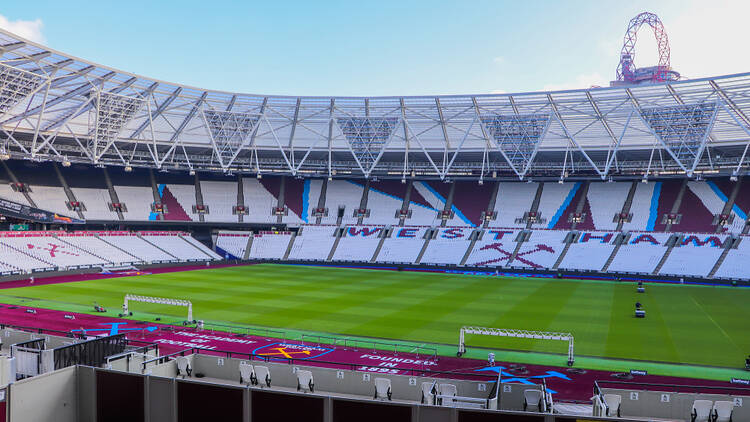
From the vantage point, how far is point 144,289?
39938 millimetres

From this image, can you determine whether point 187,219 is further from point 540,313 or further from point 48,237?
point 540,313

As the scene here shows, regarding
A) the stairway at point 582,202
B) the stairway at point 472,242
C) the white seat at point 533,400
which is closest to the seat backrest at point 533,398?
the white seat at point 533,400

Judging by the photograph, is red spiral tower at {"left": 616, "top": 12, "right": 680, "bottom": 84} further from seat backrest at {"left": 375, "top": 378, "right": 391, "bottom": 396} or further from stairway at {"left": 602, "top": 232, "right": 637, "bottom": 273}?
seat backrest at {"left": 375, "top": 378, "right": 391, "bottom": 396}

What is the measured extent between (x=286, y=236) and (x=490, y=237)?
27620 millimetres

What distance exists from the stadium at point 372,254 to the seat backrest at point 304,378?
0.16 metres

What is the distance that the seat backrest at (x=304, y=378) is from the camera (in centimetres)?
1097

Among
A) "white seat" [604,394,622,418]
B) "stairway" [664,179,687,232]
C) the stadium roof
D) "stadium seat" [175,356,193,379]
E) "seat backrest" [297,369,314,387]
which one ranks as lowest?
"white seat" [604,394,622,418]

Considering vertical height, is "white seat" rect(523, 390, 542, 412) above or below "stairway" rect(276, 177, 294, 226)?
below

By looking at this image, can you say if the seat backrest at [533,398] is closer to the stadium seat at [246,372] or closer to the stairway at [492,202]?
the stadium seat at [246,372]

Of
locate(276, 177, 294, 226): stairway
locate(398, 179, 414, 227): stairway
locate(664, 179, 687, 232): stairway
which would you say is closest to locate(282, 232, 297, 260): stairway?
locate(276, 177, 294, 226): stairway

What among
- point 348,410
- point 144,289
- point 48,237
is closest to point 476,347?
point 348,410

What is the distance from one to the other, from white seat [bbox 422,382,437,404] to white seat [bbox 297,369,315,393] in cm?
246

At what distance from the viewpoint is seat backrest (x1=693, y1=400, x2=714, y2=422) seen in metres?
9.34

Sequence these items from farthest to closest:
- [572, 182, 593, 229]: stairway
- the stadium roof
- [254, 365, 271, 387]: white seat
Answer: [572, 182, 593, 229]: stairway
the stadium roof
[254, 365, 271, 387]: white seat
